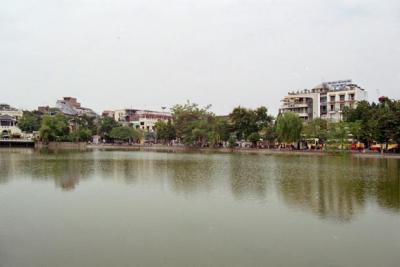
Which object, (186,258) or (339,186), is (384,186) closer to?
(339,186)

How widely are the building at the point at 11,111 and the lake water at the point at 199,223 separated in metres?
73.5

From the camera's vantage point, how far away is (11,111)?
89750mm

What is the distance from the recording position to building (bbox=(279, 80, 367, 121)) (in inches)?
2704

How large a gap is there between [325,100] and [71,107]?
6274 cm

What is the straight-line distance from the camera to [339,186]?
1947 centimetres

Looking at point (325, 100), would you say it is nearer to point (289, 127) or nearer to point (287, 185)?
point (289, 127)

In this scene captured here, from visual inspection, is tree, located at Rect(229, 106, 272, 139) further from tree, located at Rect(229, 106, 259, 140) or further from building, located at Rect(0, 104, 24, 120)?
building, located at Rect(0, 104, 24, 120)

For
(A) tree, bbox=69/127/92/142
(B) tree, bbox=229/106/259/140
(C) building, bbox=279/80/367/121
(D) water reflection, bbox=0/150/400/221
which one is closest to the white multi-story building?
(A) tree, bbox=69/127/92/142

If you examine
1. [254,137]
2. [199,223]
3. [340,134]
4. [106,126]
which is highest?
[106,126]

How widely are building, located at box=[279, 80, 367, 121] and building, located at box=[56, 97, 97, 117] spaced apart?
169 ft

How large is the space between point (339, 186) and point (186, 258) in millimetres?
12699

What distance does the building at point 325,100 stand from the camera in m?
68.7

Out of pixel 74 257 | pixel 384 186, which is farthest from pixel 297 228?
pixel 384 186

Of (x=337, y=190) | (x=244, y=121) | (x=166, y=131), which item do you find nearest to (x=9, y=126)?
(x=166, y=131)
